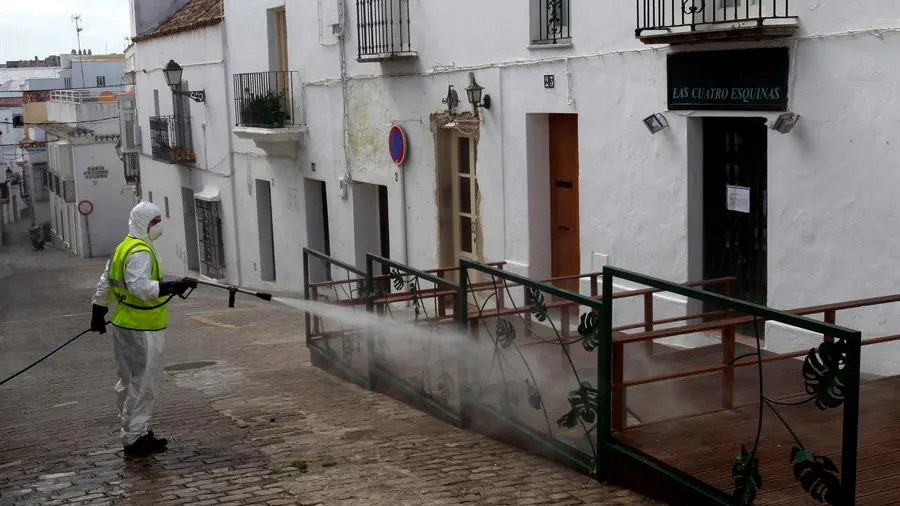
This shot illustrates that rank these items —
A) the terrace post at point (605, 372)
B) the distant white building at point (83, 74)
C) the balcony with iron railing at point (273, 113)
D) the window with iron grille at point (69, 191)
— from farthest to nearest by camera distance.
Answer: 1. the distant white building at point (83, 74)
2. the window with iron grille at point (69, 191)
3. the balcony with iron railing at point (273, 113)
4. the terrace post at point (605, 372)

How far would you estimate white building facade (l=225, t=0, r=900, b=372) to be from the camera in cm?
874

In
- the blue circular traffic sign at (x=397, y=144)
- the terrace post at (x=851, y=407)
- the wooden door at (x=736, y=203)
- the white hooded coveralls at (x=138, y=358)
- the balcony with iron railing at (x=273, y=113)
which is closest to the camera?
the terrace post at (x=851, y=407)

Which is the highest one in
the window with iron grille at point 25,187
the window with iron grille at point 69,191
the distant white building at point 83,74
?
the distant white building at point 83,74

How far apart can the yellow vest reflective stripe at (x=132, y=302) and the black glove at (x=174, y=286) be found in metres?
0.11

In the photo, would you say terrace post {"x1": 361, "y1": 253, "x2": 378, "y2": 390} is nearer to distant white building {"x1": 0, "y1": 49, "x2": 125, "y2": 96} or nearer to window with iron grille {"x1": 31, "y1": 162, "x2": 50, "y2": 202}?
distant white building {"x1": 0, "y1": 49, "x2": 125, "y2": 96}

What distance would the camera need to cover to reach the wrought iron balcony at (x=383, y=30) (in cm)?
1520

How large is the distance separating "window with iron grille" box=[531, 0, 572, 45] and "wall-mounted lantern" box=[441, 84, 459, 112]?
180 cm

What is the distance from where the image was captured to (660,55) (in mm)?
10469

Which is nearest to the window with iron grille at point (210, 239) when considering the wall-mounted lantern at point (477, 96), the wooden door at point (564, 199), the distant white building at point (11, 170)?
the wall-mounted lantern at point (477, 96)

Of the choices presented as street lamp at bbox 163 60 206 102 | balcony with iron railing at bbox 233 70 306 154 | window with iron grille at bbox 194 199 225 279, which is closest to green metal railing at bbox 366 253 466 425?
balcony with iron railing at bbox 233 70 306 154

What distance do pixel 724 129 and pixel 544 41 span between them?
2.90 m

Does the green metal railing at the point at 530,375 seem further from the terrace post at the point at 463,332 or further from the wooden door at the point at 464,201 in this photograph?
the wooden door at the point at 464,201

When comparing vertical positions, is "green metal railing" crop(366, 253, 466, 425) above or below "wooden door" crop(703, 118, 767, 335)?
below

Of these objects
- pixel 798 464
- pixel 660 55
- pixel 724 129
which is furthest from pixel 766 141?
pixel 798 464
